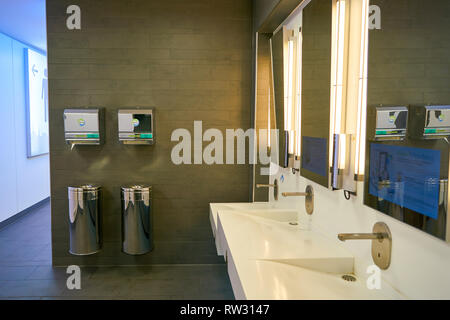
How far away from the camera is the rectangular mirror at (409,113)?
1.13 metres

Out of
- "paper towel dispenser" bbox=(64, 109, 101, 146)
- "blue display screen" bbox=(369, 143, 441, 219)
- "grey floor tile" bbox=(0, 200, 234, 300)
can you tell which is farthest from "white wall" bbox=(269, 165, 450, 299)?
"paper towel dispenser" bbox=(64, 109, 101, 146)

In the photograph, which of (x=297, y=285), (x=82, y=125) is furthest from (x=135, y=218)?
(x=297, y=285)

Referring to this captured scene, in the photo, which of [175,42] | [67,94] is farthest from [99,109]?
[175,42]

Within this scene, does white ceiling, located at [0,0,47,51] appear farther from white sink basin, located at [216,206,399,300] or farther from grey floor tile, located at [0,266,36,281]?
white sink basin, located at [216,206,399,300]

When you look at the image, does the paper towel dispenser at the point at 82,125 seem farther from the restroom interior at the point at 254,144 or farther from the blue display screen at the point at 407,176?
the blue display screen at the point at 407,176

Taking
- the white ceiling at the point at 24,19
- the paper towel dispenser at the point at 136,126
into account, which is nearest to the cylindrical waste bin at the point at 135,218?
the paper towel dispenser at the point at 136,126

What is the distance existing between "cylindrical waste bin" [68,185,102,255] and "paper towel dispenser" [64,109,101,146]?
0.49 metres

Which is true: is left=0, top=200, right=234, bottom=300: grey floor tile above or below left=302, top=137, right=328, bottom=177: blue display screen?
below

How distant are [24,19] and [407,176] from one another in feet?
16.7

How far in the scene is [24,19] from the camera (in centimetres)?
483

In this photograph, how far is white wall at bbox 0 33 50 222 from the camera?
18.0 feet

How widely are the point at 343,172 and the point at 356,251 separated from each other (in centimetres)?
38
